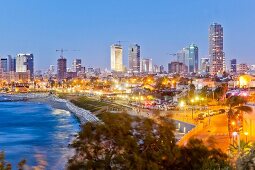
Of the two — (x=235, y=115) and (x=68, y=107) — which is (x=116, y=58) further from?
(x=235, y=115)

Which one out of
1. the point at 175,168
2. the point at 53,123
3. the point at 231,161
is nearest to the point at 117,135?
the point at 175,168

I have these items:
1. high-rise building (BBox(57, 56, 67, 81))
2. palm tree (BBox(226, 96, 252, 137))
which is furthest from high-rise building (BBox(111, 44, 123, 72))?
palm tree (BBox(226, 96, 252, 137))

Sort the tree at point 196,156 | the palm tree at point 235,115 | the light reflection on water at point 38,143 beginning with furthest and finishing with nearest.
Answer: the light reflection on water at point 38,143
the palm tree at point 235,115
the tree at point 196,156

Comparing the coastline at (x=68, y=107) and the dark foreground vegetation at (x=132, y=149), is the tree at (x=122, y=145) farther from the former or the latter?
the coastline at (x=68, y=107)

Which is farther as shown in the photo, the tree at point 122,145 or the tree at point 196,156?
the tree at point 196,156

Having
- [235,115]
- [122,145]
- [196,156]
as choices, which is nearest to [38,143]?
[235,115]

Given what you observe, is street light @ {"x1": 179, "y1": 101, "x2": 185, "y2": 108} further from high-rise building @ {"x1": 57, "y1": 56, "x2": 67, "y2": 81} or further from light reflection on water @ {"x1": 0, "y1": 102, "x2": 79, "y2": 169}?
high-rise building @ {"x1": 57, "y1": 56, "x2": 67, "y2": 81}

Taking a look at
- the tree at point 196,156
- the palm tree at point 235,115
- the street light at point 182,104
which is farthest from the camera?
the street light at point 182,104

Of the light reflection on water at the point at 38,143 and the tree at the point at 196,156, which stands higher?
the tree at the point at 196,156

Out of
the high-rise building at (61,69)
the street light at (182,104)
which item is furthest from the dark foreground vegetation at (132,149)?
the high-rise building at (61,69)
